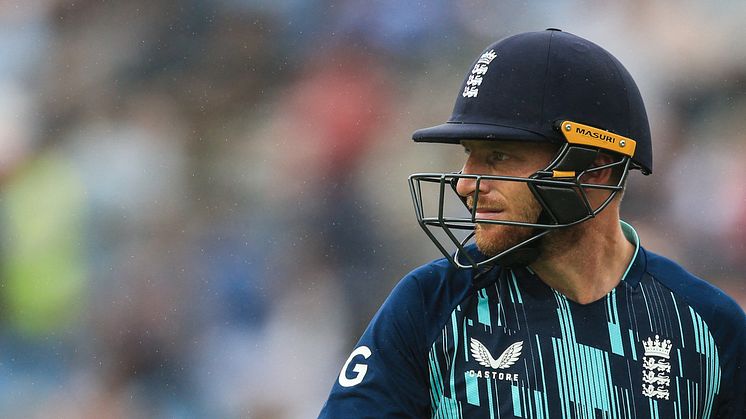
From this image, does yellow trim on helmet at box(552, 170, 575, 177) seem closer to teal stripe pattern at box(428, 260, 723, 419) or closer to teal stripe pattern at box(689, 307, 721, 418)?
teal stripe pattern at box(428, 260, 723, 419)

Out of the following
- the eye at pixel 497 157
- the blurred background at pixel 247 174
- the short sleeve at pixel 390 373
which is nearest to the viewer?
the short sleeve at pixel 390 373

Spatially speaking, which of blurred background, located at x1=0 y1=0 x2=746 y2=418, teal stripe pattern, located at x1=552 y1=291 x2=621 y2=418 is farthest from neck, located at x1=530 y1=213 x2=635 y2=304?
blurred background, located at x1=0 y1=0 x2=746 y2=418

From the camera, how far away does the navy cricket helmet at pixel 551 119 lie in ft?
7.27

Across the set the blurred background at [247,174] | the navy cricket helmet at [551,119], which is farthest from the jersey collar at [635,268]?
the blurred background at [247,174]

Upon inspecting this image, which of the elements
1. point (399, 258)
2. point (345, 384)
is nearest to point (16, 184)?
point (399, 258)

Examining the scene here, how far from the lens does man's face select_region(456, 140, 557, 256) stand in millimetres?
2234

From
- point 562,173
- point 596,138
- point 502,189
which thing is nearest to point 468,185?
point 502,189

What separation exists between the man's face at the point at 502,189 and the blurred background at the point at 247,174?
254cm

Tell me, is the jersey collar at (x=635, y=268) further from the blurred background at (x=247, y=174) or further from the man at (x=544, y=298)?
the blurred background at (x=247, y=174)

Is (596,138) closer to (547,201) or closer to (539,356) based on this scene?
(547,201)

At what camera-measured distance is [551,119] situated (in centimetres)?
227

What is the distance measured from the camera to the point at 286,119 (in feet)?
16.9

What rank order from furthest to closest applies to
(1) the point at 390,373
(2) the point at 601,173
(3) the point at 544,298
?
(2) the point at 601,173
(3) the point at 544,298
(1) the point at 390,373

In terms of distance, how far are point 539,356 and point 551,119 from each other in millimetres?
509
